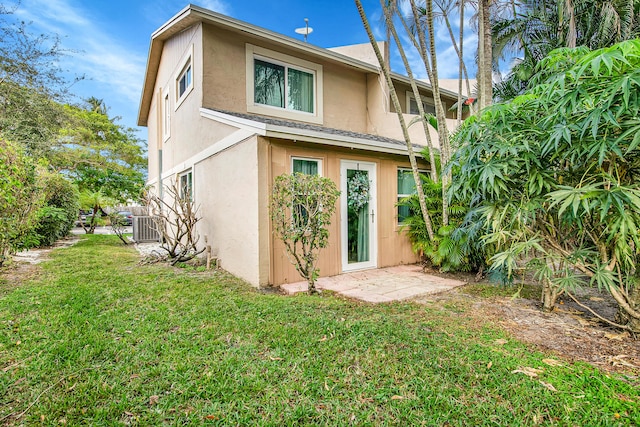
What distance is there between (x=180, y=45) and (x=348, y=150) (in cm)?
658

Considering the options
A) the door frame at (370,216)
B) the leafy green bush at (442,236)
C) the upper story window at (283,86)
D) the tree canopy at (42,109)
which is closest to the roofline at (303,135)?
the door frame at (370,216)

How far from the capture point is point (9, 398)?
2.49 meters

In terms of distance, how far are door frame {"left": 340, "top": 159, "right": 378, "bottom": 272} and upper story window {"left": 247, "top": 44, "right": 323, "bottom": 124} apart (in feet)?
10.1

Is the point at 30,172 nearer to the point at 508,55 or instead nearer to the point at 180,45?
the point at 180,45

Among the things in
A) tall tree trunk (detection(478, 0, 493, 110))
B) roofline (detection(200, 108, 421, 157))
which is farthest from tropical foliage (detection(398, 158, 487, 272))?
tall tree trunk (detection(478, 0, 493, 110))

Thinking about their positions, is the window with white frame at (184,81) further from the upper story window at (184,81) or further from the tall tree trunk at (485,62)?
the tall tree trunk at (485,62)

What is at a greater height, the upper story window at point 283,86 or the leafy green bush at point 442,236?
the upper story window at point 283,86

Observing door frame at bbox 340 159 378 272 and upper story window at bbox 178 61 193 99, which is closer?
door frame at bbox 340 159 378 272

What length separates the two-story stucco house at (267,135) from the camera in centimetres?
595

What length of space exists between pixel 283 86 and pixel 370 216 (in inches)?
181

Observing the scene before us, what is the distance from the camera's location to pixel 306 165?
21.0 ft

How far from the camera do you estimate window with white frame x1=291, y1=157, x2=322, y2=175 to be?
6238mm

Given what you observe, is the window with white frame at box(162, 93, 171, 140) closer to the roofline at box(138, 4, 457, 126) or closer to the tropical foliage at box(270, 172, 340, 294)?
the roofline at box(138, 4, 457, 126)

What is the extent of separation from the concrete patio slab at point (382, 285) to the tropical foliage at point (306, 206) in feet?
2.04
